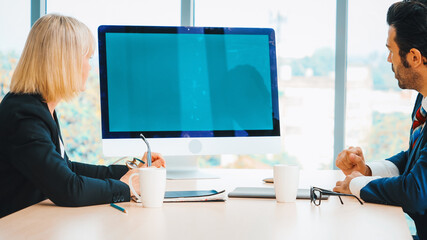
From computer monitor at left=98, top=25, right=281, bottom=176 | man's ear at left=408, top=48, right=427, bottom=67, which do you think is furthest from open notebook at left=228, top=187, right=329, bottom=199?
man's ear at left=408, top=48, right=427, bottom=67

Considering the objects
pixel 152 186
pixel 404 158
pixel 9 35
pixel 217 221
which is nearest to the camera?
pixel 217 221

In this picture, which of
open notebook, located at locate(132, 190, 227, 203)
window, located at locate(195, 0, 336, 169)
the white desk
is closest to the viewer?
the white desk

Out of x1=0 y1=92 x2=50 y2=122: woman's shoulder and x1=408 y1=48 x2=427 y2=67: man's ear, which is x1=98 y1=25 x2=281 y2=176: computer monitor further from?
x1=408 y1=48 x2=427 y2=67: man's ear

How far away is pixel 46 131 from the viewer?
1351 mm

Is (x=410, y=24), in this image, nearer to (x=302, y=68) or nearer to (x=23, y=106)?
(x=23, y=106)

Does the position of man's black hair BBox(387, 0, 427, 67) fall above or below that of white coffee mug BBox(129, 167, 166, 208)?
above

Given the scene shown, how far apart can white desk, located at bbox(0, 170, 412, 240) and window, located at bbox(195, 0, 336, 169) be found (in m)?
2.25

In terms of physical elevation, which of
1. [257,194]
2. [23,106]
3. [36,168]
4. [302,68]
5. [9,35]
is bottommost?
[257,194]

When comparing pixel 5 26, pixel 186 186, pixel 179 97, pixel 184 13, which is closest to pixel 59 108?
pixel 5 26

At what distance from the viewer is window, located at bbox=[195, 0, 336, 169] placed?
3.57 meters

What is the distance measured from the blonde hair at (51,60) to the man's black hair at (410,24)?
1.11 metres

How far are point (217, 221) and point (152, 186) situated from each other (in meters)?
0.24

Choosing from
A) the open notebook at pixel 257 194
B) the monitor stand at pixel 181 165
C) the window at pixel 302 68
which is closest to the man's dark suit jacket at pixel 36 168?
the open notebook at pixel 257 194

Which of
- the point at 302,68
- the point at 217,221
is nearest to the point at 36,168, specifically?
the point at 217,221
